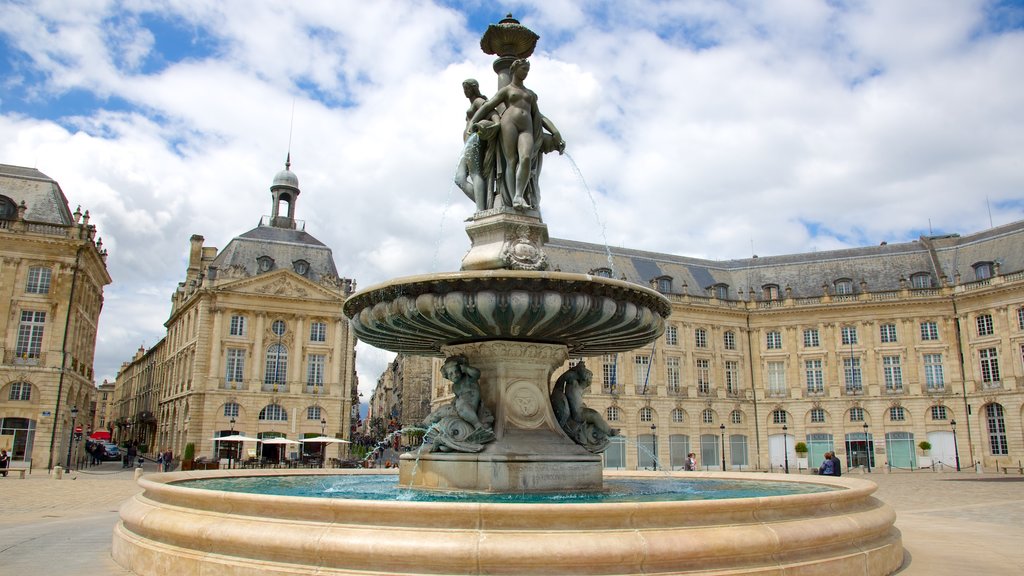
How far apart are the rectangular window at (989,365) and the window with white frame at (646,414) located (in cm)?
2239

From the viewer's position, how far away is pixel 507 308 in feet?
26.8

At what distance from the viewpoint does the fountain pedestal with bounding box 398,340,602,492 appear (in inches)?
348

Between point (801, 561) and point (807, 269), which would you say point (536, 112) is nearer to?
point (801, 561)

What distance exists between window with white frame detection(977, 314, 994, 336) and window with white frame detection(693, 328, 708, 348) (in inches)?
725

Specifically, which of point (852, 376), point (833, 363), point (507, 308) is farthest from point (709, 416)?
point (507, 308)

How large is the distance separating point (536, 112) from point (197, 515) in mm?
7018

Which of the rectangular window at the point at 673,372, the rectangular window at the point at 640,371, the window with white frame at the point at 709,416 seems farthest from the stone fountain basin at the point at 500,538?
the window with white frame at the point at 709,416

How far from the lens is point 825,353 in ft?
183

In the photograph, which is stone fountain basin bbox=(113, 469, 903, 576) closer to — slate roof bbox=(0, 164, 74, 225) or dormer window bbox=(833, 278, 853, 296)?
slate roof bbox=(0, 164, 74, 225)

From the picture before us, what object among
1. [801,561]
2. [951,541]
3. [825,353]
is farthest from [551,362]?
[825,353]

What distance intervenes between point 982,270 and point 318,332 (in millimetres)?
47623

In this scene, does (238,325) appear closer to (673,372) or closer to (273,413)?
(273,413)

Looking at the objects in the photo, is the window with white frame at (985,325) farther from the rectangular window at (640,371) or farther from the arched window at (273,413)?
the arched window at (273,413)

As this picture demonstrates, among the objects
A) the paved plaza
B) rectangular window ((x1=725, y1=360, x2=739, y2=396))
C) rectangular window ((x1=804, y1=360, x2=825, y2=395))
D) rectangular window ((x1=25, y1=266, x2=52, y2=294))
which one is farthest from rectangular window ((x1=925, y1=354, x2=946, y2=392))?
rectangular window ((x1=25, y1=266, x2=52, y2=294))
